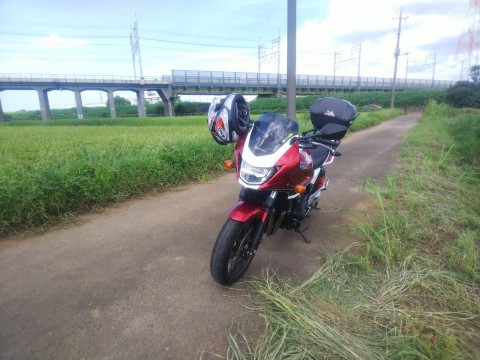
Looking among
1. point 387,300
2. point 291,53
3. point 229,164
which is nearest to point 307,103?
point 291,53

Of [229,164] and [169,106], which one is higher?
[169,106]

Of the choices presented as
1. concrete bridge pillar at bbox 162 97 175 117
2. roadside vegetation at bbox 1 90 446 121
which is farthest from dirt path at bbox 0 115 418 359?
concrete bridge pillar at bbox 162 97 175 117

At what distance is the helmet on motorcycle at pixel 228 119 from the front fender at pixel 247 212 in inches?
21.6

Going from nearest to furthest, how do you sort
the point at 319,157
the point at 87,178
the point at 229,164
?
1. the point at 229,164
2. the point at 319,157
3. the point at 87,178

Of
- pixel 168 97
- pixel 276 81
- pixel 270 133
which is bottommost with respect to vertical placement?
pixel 270 133

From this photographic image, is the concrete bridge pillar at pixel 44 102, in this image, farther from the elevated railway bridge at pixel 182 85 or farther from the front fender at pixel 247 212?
the front fender at pixel 247 212

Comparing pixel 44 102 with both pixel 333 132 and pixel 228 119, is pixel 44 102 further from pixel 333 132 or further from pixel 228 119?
pixel 333 132

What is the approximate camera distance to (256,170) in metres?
2.00

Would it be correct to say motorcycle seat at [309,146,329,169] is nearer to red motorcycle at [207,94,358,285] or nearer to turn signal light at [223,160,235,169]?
red motorcycle at [207,94,358,285]

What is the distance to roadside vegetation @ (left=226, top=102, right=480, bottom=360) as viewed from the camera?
1542 millimetres

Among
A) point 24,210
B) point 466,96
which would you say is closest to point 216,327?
point 24,210

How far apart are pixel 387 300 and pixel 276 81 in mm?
45169

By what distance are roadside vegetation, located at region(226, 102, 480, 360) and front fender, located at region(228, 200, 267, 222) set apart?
1.70ft

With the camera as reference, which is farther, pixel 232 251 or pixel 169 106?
pixel 169 106
